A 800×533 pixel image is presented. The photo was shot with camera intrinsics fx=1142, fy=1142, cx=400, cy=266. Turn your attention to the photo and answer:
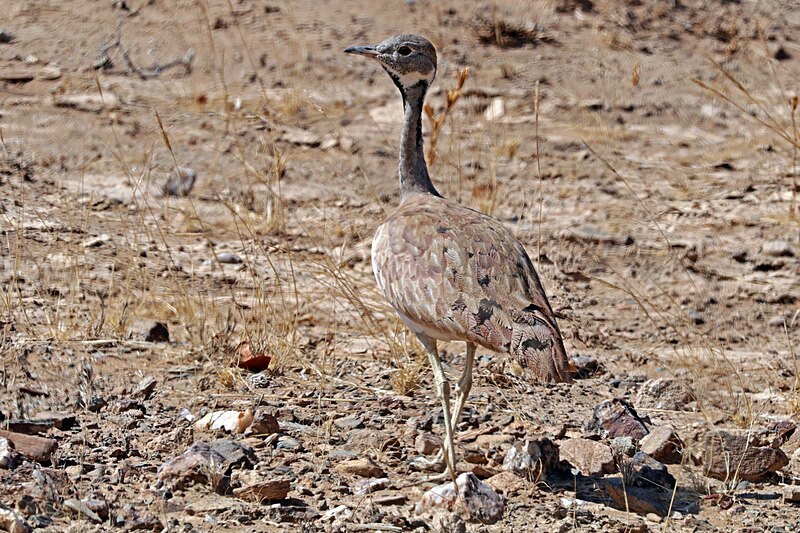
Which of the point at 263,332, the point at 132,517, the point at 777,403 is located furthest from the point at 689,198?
the point at 132,517

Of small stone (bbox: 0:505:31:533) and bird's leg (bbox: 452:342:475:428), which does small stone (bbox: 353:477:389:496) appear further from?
small stone (bbox: 0:505:31:533)

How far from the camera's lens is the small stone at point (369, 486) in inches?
161

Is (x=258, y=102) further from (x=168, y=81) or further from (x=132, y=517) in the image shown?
(x=132, y=517)

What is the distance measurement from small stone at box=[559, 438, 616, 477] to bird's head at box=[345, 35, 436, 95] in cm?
182

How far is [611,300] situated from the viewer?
6574 mm

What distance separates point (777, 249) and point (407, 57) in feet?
10.5

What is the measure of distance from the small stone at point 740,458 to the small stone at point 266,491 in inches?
65.7

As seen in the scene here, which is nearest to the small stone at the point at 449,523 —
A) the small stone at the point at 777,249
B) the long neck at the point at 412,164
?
the long neck at the point at 412,164

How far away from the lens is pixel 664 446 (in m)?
4.51

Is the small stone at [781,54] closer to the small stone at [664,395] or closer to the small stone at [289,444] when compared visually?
the small stone at [664,395]

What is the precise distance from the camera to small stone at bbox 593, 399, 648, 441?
4.67 m

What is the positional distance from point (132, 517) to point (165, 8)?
280 inches

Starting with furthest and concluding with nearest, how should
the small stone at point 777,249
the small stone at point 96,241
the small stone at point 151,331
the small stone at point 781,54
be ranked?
the small stone at point 781,54
the small stone at point 777,249
the small stone at point 96,241
the small stone at point 151,331

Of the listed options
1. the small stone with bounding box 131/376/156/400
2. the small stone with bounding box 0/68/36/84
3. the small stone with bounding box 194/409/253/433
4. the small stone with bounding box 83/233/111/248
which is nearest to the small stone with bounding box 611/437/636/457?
the small stone with bounding box 194/409/253/433
